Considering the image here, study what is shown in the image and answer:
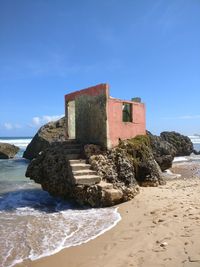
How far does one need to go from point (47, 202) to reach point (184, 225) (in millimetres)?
5663

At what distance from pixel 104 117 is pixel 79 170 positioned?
2.10 meters

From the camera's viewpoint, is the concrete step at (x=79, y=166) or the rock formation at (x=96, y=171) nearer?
the rock formation at (x=96, y=171)

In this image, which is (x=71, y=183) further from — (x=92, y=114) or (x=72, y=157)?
(x=92, y=114)

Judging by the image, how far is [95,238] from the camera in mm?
7094

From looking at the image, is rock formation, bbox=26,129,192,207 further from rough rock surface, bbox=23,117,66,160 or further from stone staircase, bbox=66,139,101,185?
rough rock surface, bbox=23,117,66,160

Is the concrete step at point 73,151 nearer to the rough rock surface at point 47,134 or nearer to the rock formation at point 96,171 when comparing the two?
the rock formation at point 96,171

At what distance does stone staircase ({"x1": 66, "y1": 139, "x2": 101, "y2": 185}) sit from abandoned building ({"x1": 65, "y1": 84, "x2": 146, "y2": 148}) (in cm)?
92

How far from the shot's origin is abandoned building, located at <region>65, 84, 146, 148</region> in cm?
1129

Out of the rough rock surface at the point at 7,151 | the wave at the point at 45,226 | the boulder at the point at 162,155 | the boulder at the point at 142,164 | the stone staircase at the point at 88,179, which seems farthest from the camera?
the rough rock surface at the point at 7,151

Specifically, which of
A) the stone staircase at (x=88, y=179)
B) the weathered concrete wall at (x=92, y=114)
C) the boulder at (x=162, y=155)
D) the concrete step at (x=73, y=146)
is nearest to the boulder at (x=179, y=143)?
the boulder at (x=162, y=155)

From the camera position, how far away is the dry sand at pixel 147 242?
18.0 ft

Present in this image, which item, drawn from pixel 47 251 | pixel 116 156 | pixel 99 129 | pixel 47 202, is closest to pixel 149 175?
pixel 116 156

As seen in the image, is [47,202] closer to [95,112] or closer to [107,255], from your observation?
[95,112]

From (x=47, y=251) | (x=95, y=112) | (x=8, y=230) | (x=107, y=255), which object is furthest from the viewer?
(x=95, y=112)
